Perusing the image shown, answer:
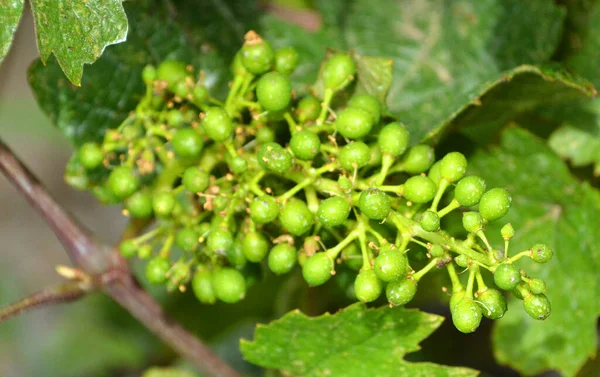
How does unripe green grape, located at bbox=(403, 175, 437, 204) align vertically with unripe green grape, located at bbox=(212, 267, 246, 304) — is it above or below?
above

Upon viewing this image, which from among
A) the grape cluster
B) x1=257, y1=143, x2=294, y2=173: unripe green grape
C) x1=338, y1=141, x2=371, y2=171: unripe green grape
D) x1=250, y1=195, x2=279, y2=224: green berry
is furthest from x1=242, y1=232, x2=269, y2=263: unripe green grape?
x1=338, y1=141, x2=371, y2=171: unripe green grape

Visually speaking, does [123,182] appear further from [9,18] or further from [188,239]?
[9,18]

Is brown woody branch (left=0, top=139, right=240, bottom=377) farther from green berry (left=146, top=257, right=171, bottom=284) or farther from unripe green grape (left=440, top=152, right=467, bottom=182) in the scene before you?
unripe green grape (left=440, top=152, right=467, bottom=182)

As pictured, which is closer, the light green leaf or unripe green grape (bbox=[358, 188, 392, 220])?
unripe green grape (bbox=[358, 188, 392, 220])

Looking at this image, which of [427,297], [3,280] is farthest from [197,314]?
[3,280]

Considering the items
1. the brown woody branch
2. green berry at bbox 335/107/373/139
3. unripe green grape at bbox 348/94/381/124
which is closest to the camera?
green berry at bbox 335/107/373/139

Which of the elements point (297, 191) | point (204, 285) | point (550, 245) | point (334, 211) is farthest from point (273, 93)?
point (550, 245)

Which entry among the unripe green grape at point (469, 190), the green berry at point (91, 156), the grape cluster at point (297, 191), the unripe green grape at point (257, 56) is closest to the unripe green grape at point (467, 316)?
the grape cluster at point (297, 191)
